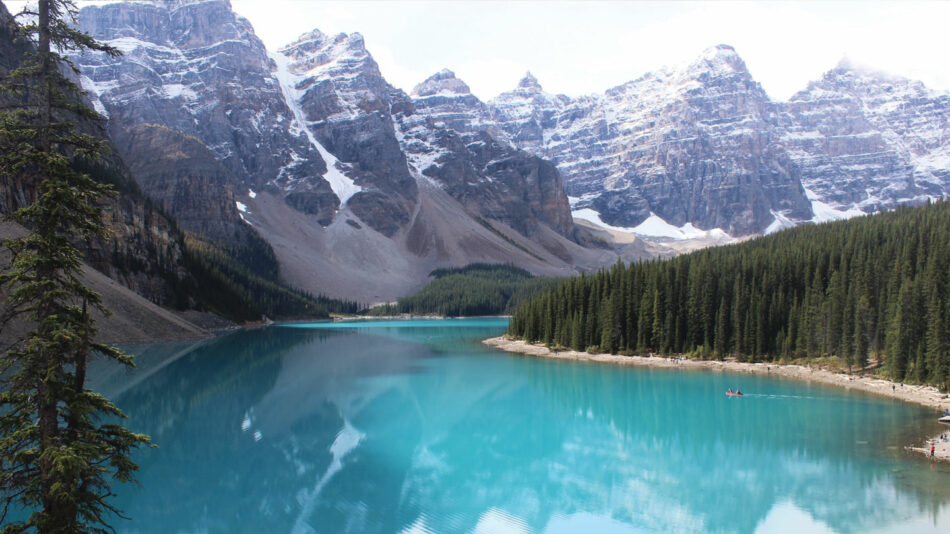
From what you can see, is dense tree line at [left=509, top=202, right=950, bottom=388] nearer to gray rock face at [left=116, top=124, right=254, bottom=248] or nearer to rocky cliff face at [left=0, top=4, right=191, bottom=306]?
rocky cliff face at [left=0, top=4, right=191, bottom=306]

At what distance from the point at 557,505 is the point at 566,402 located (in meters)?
21.3

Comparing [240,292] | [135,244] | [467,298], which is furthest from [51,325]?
[467,298]

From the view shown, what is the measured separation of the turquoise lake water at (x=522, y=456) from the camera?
75.0 feet

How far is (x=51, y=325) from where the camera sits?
11.7 m

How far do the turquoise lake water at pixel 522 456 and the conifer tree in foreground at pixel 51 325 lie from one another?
36.7 feet

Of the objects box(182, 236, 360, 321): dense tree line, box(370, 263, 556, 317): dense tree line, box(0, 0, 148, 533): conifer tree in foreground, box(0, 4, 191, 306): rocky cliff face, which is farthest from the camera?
box(370, 263, 556, 317): dense tree line

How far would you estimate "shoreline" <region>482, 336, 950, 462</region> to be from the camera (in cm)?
3944

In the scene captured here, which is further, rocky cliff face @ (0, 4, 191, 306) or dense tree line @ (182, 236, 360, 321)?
dense tree line @ (182, 236, 360, 321)

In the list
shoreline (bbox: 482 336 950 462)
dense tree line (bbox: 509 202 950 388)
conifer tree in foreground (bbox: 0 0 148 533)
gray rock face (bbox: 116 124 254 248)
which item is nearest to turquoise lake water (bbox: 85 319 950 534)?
shoreline (bbox: 482 336 950 462)

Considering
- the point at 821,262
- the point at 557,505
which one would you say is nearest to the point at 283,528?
the point at 557,505

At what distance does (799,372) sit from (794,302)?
30.3ft

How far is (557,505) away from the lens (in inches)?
966

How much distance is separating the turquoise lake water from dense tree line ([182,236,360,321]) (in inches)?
2524

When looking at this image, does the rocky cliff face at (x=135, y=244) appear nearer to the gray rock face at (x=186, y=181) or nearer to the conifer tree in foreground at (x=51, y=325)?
the gray rock face at (x=186, y=181)
